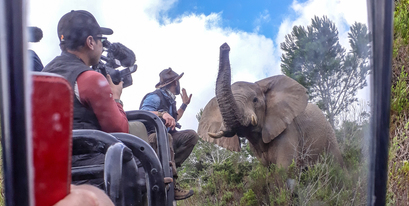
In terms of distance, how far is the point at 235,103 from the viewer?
421 cm

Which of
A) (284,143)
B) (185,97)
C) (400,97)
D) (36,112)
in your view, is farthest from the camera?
(284,143)

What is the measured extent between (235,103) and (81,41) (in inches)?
136

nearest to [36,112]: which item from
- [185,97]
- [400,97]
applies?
[185,97]

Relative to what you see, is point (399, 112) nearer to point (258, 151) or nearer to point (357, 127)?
point (258, 151)

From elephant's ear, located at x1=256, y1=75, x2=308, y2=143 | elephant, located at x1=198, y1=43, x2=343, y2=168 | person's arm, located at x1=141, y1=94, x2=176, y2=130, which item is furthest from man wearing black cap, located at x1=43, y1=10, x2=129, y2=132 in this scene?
elephant's ear, located at x1=256, y1=75, x2=308, y2=143

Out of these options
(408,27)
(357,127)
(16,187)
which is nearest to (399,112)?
(408,27)

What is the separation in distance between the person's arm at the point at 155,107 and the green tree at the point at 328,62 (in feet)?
1.47

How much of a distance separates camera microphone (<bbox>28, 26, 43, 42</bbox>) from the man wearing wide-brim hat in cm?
31

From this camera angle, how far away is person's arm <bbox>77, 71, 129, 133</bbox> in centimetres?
81

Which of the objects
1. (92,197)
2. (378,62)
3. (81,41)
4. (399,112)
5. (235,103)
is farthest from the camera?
(235,103)

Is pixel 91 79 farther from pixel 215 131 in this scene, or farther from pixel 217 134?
pixel 215 131

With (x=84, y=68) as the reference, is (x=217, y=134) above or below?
below

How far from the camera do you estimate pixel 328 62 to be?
933mm

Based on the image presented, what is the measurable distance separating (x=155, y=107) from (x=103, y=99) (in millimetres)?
591
